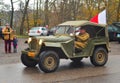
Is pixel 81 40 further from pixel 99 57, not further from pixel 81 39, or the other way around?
pixel 99 57

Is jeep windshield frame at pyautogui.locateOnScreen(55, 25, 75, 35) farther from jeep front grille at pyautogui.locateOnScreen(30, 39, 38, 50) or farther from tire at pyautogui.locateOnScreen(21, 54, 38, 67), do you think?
tire at pyautogui.locateOnScreen(21, 54, 38, 67)

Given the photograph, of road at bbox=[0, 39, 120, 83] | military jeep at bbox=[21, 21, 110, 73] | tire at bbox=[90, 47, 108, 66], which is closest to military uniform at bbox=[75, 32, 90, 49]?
military jeep at bbox=[21, 21, 110, 73]

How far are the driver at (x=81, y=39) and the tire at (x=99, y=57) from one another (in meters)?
0.69

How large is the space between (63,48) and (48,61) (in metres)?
0.76

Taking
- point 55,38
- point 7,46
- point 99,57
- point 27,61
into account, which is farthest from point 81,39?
point 7,46

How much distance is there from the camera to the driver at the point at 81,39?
39.6ft

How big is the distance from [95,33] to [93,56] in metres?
0.94

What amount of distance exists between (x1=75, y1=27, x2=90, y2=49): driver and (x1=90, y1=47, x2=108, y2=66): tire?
69cm

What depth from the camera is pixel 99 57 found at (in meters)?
12.7

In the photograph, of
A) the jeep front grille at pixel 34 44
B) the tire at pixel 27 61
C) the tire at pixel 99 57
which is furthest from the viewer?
the tire at pixel 99 57

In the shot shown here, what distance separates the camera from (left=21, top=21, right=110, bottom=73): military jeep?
36.7 ft

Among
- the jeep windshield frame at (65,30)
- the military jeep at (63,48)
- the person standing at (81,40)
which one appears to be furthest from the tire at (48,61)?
the jeep windshield frame at (65,30)

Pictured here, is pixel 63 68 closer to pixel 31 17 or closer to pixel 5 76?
pixel 5 76

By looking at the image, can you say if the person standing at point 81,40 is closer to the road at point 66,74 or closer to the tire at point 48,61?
the road at point 66,74
